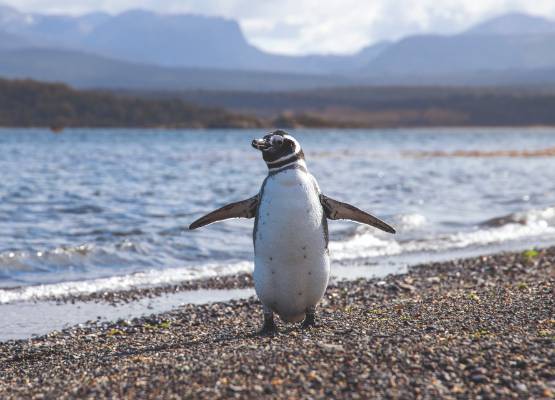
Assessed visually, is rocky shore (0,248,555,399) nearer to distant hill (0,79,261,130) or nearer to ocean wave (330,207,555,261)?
ocean wave (330,207,555,261)

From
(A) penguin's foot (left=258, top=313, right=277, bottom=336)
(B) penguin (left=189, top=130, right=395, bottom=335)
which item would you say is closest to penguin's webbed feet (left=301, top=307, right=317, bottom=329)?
(B) penguin (left=189, top=130, right=395, bottom=335)

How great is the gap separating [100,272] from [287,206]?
20.8 ft

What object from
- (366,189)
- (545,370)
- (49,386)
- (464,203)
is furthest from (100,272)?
(366,189)

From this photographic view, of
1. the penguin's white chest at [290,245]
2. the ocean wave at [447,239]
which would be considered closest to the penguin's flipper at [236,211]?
the penguin's white chest at [290,245]

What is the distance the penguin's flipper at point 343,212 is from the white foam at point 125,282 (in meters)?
4.63

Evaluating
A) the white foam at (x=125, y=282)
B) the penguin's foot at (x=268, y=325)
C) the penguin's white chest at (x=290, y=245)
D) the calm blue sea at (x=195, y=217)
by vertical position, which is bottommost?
the calm blue sea at (x=195, y=217)

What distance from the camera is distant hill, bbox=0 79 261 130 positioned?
100 m

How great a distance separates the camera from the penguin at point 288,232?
287 inches

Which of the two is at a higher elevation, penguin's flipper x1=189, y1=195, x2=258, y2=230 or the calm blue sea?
penguin's flipper x1=189, y1=195, x2=258, y2=230

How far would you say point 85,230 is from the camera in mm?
16594

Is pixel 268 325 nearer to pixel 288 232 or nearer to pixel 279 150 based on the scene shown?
pixel 288 232

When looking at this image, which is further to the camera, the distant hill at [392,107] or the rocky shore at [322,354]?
the distant hill at [392,107]

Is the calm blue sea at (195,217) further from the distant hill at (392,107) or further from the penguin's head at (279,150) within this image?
the distant hill at (392,107)

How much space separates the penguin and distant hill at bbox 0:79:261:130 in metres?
93.4
